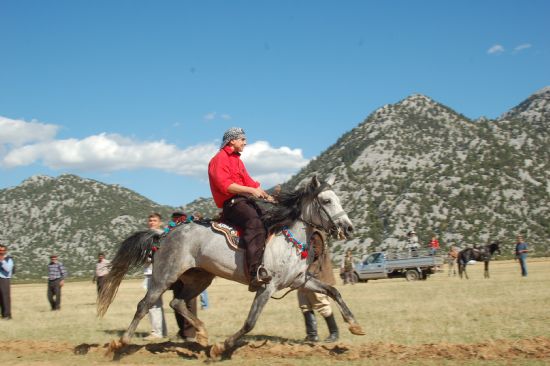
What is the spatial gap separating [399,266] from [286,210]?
2737 centimetres

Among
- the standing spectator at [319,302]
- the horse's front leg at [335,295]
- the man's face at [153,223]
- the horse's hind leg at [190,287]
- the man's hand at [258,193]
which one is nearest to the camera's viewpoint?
the horse's front leg at [335,295]

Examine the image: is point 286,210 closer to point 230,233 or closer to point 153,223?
point 230,233

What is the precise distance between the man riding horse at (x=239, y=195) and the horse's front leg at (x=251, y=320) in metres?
0.16

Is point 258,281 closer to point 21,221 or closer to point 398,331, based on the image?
point 398,331

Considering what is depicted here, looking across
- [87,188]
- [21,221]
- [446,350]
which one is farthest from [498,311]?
[87,188]

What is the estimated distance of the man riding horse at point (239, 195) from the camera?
803 centimetres

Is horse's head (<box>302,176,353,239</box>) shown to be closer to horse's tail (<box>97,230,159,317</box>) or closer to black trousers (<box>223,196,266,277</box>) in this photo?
black trousers (<box>223,196,266,277</box>)

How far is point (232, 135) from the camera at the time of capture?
8609mm

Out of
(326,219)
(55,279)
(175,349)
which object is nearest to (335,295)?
(326,219)

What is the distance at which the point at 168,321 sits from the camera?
1455cm

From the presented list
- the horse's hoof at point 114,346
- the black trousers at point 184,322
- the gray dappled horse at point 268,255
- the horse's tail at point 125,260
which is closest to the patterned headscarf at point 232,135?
the gray dappled horse at point 268,255

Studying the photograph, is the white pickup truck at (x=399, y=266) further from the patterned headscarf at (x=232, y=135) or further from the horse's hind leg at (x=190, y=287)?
the patterned headscarf at (x=232, y=135)

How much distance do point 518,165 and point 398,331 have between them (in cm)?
8038

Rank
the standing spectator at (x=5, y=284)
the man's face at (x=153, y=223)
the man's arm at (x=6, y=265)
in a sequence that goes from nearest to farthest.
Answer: the man's face at (x=153, y=223) < the standing spectator at (x=5, y=284) < the man's arm at (x=6, y=265)
